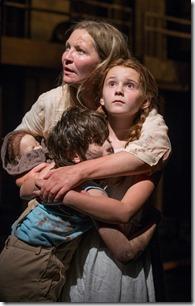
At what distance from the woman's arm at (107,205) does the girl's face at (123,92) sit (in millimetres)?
157

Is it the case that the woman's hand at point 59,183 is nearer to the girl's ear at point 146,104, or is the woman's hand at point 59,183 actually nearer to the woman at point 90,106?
the woman at point 90,106

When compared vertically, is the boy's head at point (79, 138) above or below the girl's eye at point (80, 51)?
below

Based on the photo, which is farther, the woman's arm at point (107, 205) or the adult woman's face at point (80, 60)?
the adult woman's face at point (80, 60)

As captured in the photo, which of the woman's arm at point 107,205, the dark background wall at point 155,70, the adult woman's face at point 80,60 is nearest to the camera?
the woman's arm at point 107,205

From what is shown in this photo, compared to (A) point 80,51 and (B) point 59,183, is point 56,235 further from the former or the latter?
(A) point 80,51

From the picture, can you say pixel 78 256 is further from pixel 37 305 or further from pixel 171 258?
pixel 171 258

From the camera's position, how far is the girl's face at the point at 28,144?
A: 0.96m

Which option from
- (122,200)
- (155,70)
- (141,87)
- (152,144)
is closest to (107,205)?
(122,200)

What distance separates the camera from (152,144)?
88 cm

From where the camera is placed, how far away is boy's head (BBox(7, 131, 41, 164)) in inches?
38.1

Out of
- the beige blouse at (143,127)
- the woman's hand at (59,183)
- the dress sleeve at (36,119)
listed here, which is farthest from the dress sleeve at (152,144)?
the dress sleeve at (36,119)

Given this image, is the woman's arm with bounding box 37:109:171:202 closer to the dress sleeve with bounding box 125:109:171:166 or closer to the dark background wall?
the dress sleeve with bounding box 125:109:171:166

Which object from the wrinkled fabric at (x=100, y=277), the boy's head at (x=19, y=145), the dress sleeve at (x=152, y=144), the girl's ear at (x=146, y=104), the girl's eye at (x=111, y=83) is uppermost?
the girl's eye at (x=111, y=83)

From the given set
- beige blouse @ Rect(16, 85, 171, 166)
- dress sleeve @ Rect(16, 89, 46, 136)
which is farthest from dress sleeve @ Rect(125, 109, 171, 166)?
dress sleeve @ Rect(16, 89, 46, 136)
